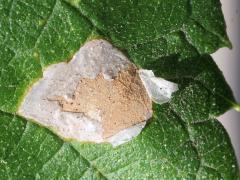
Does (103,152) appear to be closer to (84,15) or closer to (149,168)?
(149,168)

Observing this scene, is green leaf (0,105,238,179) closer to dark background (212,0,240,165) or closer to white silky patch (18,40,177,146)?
white silky patch (18,40,177,146)

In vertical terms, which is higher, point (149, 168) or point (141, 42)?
point (141, 42)

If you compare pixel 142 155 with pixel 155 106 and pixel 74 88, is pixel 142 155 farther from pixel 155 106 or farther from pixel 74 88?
pixel 74 88

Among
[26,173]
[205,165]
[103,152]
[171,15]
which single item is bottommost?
[26,173]

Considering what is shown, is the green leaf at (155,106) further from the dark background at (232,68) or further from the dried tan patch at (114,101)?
the dark background at (232,68)

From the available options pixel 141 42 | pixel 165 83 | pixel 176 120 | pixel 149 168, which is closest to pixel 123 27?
pixel 141 42

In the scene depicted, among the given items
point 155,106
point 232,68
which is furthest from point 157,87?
point 232,68
